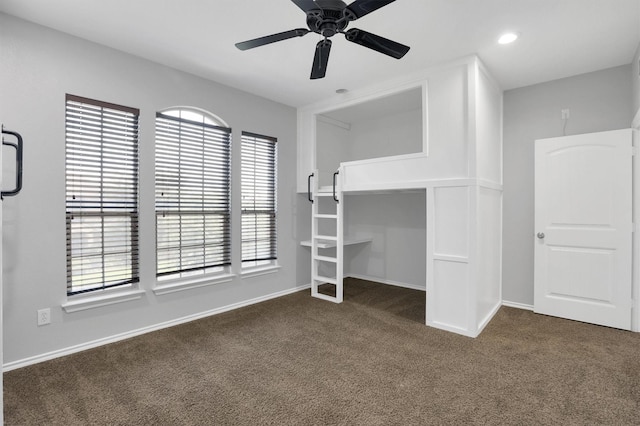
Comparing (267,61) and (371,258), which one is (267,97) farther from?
(371,258)

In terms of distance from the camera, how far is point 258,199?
429 centimetres

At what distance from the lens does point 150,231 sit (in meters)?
3.25

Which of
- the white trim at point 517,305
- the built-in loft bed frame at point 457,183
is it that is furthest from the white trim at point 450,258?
the white trim at point 517,305

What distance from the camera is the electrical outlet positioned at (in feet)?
8.63

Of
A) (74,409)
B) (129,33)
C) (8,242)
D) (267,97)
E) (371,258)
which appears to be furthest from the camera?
(371,258)

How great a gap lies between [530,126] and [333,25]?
9.83ft

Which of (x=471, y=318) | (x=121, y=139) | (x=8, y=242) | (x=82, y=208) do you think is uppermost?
(x=121, y=139)

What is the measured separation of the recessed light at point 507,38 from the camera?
9.12 feet

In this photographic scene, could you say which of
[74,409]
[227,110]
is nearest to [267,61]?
[227,110]

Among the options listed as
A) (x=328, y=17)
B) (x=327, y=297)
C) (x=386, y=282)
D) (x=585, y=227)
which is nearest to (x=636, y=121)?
(x=585, y=227)

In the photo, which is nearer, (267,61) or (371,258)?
(267,61)

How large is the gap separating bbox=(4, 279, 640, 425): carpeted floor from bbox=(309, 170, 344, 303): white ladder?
841 millimetres

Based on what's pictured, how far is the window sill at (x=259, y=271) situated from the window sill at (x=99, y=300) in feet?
3.92

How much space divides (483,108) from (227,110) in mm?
2814
